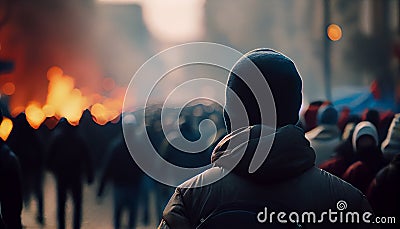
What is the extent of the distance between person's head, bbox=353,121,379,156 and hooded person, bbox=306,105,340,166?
102 cm

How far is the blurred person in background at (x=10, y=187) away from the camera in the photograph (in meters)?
7.20

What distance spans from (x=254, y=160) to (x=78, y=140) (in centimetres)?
924

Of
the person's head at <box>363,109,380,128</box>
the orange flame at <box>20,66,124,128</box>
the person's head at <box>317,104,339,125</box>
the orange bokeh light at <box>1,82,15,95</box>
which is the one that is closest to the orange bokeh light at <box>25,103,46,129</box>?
the orange flame at <box>20,66,124,128</box>

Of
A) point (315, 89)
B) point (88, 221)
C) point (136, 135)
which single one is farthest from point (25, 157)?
point (315, 89)

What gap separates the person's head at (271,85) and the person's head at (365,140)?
4.54 metres

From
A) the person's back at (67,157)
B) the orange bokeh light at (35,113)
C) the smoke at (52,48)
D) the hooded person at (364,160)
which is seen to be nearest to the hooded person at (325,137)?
the hooded person at (364,160)

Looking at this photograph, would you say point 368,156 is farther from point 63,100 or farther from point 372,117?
point 63,100

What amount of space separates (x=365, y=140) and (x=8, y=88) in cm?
3607

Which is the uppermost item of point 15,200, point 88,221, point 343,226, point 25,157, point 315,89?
point 343,226

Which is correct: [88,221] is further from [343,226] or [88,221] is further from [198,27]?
[198,27]

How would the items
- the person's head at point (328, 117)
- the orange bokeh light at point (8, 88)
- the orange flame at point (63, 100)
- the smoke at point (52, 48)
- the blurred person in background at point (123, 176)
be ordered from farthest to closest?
the orange bokeh light at point (8, 88) → the smoke at point (52, 48) → the orange flame at point (63, 100) → the blurred person in background at point (123, 176) → the person's head at point (328, 117)

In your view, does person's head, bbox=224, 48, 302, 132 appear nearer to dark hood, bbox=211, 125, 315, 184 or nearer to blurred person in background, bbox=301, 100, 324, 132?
dark hood, bbox=211, 125, 315, 184

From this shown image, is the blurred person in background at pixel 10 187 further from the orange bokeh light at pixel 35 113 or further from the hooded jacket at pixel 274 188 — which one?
the orange bokeh light at pixel 35 113

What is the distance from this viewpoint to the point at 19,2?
38.6 metres
